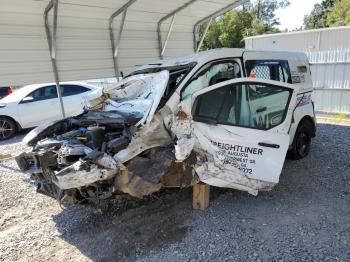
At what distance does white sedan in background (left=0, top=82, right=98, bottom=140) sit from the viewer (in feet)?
31.1

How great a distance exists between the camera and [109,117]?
413 cm

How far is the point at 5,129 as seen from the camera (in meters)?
9.50

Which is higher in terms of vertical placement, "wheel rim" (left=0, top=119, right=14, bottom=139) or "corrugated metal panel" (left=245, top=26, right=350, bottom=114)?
"corrugated metal panel" (left=245, top=26, right=350, bottom=114)

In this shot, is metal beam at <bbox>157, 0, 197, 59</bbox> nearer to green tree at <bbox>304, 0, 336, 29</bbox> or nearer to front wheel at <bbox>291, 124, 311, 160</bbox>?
front wheel at <bbox>291, 124, 311, 160</bbox>

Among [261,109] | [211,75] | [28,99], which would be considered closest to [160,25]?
[28,99]

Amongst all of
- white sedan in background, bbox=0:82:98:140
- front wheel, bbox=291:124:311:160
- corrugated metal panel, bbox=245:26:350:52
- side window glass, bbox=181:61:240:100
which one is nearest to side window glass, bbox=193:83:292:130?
side window glass, bbox=181:61:240:100

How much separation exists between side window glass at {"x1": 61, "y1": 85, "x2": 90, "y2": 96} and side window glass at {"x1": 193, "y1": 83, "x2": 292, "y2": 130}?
764 cm

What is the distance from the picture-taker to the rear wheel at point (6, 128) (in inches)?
372

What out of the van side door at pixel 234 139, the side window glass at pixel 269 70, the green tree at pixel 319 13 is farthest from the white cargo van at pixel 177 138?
the green tree at pixel 319 13

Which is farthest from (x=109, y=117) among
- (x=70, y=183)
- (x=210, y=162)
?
(x=210, y=162)

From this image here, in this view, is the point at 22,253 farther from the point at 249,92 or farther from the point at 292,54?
the point at 292,54

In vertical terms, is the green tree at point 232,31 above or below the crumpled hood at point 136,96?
above

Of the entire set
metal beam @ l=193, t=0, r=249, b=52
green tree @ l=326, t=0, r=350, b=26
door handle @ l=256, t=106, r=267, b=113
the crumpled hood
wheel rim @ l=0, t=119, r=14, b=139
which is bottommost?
wheel rim @ l=0, t=119, r=14, b=139

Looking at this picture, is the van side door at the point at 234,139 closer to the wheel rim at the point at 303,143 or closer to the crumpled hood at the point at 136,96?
the crumpled hood at the point at 136,96
